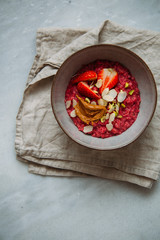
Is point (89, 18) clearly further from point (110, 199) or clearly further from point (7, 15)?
point (110, 199)

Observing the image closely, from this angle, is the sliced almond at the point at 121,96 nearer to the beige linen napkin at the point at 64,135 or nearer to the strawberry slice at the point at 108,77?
the strawberry slice at the point at 108,77

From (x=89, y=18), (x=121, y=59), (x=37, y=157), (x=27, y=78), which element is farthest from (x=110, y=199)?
(x=89, y=18)

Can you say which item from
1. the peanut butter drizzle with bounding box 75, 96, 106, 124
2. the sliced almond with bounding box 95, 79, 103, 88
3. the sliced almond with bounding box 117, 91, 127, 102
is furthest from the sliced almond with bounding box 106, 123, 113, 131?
the sliced almond with bounding box 95, 79, 103, 88

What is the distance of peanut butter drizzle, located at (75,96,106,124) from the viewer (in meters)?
1.95

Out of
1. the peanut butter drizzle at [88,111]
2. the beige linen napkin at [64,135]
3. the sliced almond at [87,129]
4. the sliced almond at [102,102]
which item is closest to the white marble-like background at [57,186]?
the beige linen napkin at [64,135]

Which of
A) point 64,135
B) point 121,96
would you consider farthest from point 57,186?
point 121,96

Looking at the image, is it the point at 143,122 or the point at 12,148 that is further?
the point at 12,148

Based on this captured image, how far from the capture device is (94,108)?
1.94 metres

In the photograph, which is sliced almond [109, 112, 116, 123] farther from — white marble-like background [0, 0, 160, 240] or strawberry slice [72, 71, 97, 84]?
white marble-like background [0, 0, 160, 240]

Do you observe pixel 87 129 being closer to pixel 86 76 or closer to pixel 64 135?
pixel 64 135

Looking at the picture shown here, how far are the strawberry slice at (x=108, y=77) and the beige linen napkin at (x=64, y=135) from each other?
321mm

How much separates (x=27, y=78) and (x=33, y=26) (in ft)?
1.79

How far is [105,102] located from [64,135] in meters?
0.51

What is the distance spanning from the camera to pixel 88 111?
6.46 feet
